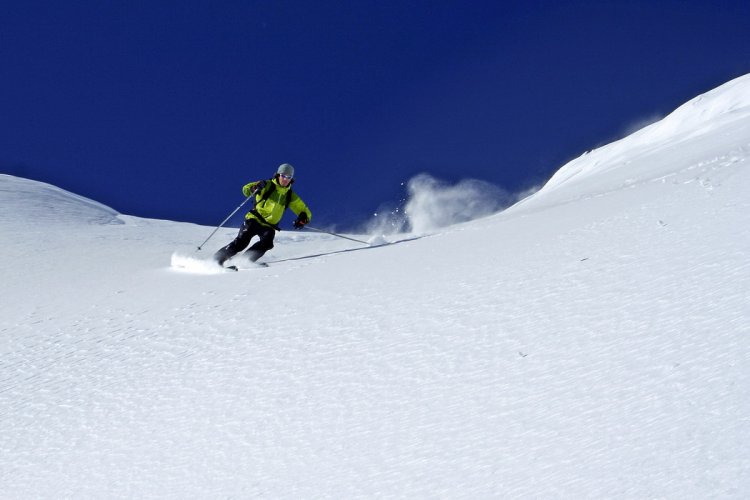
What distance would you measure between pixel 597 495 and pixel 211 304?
4440mm

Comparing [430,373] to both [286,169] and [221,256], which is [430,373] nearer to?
[221,256]

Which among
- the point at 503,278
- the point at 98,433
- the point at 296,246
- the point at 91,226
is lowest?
the point at 98,433

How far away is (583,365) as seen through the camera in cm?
321

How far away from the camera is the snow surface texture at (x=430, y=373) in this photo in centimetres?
257

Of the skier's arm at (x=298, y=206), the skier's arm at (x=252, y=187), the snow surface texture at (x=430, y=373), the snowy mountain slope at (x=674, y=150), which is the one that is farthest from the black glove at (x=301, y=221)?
the snowy mountain slope at (x=674, y=150)

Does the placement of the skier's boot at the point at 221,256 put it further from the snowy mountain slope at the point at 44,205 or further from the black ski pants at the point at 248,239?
the snowy mountain slope at the point at 44,205

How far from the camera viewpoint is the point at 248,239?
29.7 ft

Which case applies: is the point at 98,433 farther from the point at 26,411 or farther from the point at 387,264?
the point at 387,264

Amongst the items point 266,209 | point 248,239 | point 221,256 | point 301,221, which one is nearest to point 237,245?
point 248,239

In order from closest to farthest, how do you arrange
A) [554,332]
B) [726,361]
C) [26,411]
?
1. [726,361]
2. [554,332]
3. [26,411]

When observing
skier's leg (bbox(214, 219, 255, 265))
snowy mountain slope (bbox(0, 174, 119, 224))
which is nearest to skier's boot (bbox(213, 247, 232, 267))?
skier's leg (bbox(214, 219, 255, 265))

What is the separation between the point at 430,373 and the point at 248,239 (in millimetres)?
5781

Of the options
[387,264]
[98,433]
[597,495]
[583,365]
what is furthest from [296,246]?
[597,495]

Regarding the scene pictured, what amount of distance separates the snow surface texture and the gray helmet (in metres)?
2.47
